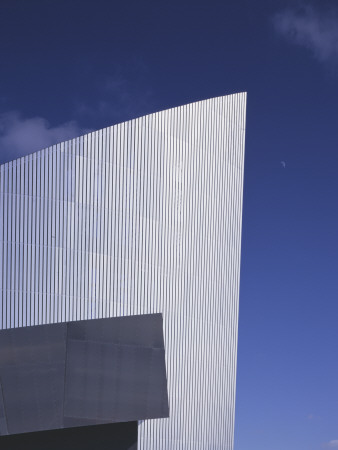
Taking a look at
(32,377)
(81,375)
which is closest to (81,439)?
(81,375)

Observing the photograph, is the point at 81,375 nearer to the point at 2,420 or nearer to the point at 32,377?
the point at 32,377

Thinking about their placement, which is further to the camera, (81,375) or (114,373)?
(114,373)

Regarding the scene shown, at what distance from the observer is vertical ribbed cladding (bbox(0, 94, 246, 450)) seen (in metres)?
25.6

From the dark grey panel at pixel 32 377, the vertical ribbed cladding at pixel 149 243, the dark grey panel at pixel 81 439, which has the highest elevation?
the vertical ribbed cladding at pixel 149 243

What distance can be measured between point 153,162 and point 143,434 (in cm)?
1051

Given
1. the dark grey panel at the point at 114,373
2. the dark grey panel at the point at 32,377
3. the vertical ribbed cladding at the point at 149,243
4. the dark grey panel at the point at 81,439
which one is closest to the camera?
the dark grey panel at the point at 32,377

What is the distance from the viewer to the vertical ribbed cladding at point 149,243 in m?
25.6

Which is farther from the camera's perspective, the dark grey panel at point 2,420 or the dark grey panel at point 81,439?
the dark grey panel at point 81,439

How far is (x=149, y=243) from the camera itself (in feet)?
91.6

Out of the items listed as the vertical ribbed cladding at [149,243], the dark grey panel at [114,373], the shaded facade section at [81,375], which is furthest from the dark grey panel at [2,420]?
the vertical ribbed cladding at [149,243]

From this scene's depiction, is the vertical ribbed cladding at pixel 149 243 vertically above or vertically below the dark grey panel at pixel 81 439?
above

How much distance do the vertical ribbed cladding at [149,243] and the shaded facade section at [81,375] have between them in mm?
646

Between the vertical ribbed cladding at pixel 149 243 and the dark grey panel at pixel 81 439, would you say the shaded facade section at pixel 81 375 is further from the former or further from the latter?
the dark grey panel at pixel 81 439

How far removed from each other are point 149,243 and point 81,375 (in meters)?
5.80
